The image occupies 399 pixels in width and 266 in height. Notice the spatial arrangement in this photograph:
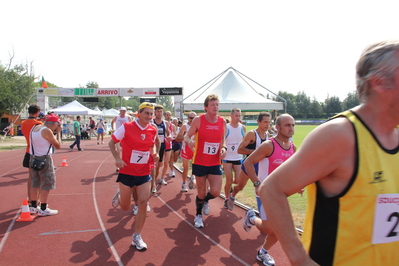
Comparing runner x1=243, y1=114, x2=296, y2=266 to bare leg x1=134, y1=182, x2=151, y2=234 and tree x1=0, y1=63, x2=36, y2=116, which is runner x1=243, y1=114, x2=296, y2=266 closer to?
bare leg x1=134, y1=182, x2=151, y2=234

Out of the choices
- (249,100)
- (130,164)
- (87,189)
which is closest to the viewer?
(130,164)

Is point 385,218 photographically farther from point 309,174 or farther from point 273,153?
point 273,153

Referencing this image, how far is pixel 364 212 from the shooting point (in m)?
1.18

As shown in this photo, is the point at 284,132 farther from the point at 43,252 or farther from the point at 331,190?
the point at 43,252

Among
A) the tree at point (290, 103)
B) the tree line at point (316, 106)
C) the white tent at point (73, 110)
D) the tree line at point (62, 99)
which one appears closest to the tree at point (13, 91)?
the tree line at point (62, 99)

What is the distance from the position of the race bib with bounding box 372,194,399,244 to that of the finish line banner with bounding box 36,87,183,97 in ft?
76.0

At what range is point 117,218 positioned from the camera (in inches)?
227

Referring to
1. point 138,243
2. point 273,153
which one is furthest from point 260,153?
point 138,243

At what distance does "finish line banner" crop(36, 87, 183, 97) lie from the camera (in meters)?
24.2

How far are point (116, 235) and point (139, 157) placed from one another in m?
1.52

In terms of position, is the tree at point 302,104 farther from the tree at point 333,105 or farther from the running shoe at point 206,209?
the running shoe at point 206,209

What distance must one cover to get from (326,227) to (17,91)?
41249 millimetres

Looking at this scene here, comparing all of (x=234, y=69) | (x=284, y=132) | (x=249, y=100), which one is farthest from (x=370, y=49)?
(x=234, y=69)

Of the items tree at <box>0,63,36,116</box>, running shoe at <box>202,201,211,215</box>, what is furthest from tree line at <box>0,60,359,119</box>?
running shoe at <box>202,201,211,215</box>
